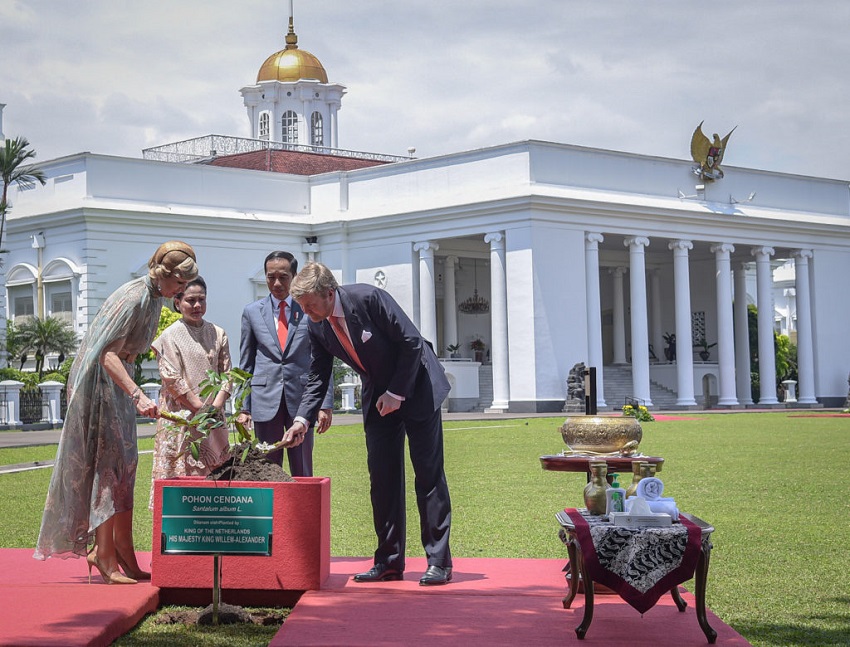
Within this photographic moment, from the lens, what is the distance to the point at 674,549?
609 cm

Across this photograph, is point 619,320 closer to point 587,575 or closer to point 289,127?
point 289,127

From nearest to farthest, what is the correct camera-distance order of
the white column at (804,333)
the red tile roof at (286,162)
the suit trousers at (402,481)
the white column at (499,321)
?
the suit trousers at (402,481) < the white column at (499,321) < the white column at (804,333) < the red tile roof at (286,162)

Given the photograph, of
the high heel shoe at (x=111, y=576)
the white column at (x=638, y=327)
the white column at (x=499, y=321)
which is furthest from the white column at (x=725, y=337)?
the high heel shoe at (x=111, y=576)

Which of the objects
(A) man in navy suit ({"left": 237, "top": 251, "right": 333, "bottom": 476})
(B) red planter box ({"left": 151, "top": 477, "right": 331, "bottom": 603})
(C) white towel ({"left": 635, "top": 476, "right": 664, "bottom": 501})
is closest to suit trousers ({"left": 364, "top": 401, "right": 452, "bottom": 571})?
(B) red planter box ({"left": 151, "top": 477, "right": 331, "bottom": 603})

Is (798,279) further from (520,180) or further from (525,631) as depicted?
(525,631)

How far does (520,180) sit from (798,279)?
1335 cm

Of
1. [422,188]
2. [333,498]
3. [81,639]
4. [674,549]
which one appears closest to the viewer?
[81,639]

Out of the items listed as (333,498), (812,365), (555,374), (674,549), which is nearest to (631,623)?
(674,549)

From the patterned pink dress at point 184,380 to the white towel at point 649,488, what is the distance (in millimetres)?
2615

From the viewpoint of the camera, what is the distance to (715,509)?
11.6 metres

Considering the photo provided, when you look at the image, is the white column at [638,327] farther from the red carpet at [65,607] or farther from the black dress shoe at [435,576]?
the red carpet at [65,607]

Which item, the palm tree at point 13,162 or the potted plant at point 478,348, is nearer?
the palm tree at point 13,162

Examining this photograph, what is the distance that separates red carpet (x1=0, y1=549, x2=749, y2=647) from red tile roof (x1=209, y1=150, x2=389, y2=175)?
3963 centimetres

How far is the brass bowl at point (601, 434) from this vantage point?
7.33 m
